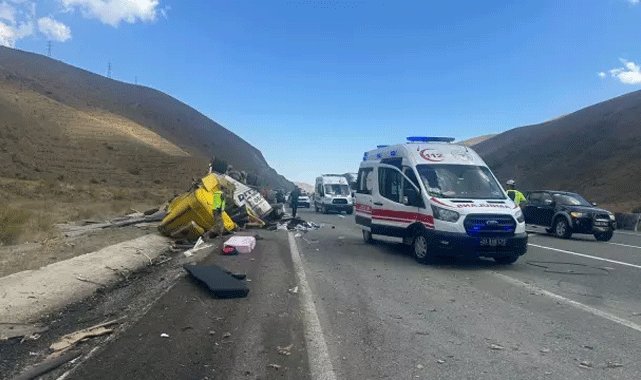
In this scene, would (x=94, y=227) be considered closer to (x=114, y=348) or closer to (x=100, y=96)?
(x=114, y=348)

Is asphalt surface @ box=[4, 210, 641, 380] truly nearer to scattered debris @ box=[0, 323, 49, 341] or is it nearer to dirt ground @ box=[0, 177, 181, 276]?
scattered debris @ box=[0, 323, 49, 341]

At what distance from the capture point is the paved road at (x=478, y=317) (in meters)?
4.62

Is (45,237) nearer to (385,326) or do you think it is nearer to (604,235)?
(385,326)

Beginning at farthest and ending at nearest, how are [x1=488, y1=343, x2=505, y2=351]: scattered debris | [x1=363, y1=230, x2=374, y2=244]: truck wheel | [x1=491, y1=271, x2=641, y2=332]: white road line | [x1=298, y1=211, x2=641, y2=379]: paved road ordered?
1. [x1=363, y1=230, x2=374, y2=244]: truck wheel
2. [x1=491, y1=271, x2=641, y2=332]: white road line
3. [x1=488, y1=343, x2=505, y2=351]: scattered debris
4. [x1=298, y1=211, x2=641, y2=379]: paved road

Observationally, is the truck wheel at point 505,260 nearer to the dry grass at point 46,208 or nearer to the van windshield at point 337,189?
the dry grass at point 46,208

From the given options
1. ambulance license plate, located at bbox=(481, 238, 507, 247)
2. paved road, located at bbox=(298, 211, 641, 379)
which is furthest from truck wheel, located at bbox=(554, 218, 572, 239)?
ambulance license plate, located at bbox=(481, 238, 507, 247)

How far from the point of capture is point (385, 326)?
231 inches

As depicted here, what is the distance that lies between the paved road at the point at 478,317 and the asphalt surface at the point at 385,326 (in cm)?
2

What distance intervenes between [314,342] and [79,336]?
2.48 m

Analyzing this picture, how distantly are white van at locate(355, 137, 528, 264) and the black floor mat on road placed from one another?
428cm

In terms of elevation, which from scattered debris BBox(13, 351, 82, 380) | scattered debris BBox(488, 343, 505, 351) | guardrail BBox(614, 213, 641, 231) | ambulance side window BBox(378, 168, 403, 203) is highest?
ambulance side window BBox(378, 168, 403, 203)

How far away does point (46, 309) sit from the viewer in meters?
6.36

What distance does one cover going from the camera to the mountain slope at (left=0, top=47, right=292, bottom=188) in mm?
45656

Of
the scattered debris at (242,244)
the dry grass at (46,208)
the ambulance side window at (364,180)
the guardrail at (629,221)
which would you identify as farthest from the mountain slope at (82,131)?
the guardrail at (629,221)
